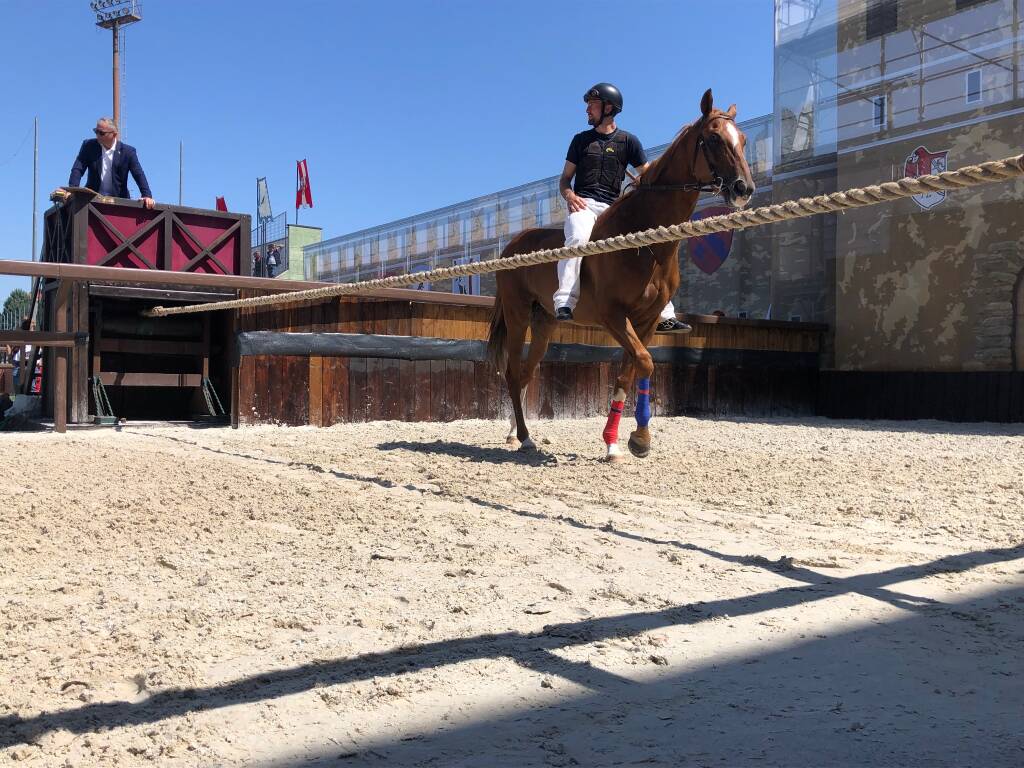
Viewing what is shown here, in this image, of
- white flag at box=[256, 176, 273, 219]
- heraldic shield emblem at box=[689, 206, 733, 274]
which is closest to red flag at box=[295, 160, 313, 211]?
white flag at box=[256, 176, 273, 219]

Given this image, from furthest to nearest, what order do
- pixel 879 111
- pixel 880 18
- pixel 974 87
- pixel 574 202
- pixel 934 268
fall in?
pixel 880 18
pixel 879 111
pixel 934 268
pixel 974 87
pixel 574 202

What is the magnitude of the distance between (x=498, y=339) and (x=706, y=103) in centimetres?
268

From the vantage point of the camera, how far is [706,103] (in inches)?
188

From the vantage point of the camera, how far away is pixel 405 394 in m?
7.96

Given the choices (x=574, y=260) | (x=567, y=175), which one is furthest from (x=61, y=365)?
(x=567, y=175)

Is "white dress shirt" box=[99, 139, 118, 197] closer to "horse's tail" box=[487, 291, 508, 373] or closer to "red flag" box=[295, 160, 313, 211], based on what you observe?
"horse's tail" box=[487, 291, 508, 373]

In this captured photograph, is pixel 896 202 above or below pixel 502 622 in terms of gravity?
above

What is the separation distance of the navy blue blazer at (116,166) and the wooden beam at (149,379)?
68.8 inches

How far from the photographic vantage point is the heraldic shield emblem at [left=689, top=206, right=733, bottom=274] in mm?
14633

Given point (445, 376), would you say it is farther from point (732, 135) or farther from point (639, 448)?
point (732, 135)

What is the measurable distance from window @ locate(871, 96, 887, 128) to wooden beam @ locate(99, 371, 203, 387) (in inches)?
369

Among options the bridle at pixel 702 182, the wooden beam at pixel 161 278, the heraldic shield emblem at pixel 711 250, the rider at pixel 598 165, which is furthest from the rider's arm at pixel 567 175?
the heraldic shield emblem at pixel 711 250

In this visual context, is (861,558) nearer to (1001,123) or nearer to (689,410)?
(689,410)

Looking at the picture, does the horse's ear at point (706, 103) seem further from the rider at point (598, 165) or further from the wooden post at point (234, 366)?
the wooden post at point (234, 366)
